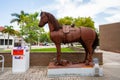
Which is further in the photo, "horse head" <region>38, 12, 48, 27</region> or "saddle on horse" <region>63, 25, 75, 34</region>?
"horse head" <region>38, 12, 48, 27</region>

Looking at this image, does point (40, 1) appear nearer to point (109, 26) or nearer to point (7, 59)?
point (7, 59)

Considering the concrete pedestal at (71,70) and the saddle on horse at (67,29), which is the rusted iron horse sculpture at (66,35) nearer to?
the saddle on horse at (67,29)

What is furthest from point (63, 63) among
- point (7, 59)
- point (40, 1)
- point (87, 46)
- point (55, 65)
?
point (40, 1)

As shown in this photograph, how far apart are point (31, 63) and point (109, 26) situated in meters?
23.4

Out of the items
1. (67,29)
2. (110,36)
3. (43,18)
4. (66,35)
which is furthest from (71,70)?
(110,36)

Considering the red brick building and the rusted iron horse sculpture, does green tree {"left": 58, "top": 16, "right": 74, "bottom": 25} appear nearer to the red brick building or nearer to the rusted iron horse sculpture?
the red brick building

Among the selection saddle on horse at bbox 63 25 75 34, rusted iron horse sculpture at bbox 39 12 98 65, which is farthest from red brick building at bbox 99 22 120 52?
saddle on horse at bbox 63 25 75 34

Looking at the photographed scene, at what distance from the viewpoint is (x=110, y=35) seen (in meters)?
32.3

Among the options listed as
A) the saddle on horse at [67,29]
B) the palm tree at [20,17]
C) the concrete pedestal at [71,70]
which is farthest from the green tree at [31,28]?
the concrete pedestal at [71,70]

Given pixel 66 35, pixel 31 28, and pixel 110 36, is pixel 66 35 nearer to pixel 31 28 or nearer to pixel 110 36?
pixel 31 28

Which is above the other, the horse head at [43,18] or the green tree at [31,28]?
the green tree at [31,28]

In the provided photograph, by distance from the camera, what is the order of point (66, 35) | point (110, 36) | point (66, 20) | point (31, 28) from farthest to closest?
1. point (66, 20)
2. point (110, 36)
3. point (31, 28)
4. point (66, 35)

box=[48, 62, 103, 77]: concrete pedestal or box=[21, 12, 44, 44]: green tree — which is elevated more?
box=[21, 12, 44, 44]: green tree

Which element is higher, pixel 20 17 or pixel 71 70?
pixel 20 17
